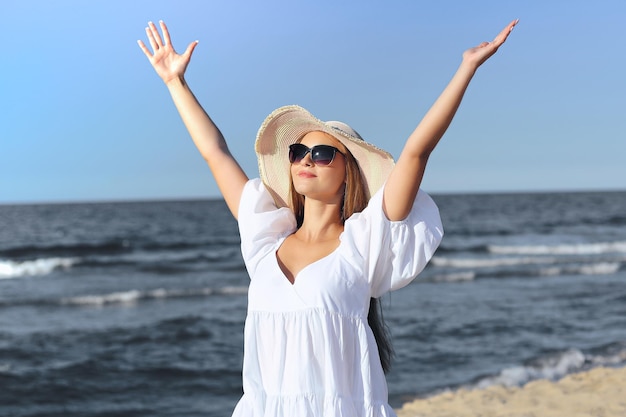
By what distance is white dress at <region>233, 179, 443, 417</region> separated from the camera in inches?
98.4

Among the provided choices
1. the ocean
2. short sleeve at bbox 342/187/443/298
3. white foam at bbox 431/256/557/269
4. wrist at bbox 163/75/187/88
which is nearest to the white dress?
short sleeve at bbox 342/187/443/298

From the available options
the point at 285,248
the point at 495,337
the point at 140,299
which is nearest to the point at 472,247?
the point at 140,299

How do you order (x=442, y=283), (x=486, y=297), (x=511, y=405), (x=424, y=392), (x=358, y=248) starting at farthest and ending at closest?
(x=442, y=283) < (x=486, y=297) < (x=424, y=392) < (x=511, y=405) < (x=358, y=248)

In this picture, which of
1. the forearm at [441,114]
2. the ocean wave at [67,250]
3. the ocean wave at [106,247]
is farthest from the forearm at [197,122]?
the ocean wave at [67,250]

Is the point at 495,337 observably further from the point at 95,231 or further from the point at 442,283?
the point at 95,231

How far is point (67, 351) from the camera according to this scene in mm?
10484

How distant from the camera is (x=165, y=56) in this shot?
3121 mm

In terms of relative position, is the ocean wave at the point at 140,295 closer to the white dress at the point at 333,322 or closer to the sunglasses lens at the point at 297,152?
the sunglasses lens at the point at 297,152

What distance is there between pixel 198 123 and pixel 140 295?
44.5 ft

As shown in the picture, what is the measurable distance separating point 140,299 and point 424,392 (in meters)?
8.99

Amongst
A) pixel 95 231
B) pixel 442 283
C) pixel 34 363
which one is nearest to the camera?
pixel 34 363

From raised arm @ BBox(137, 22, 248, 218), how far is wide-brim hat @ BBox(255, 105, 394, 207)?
0.13 m

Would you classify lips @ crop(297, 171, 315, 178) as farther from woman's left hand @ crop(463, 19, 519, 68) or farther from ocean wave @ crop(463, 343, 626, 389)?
ocean wave @ crop(463, 343, 626, 389)

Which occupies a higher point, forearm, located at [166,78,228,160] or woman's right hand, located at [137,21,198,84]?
woman's right hand, located at [137,21,198,84]
